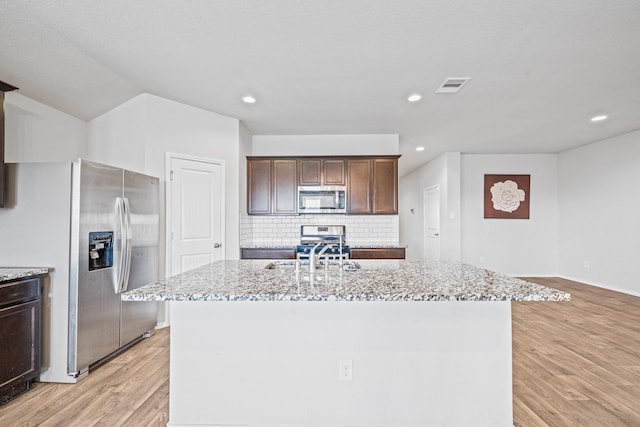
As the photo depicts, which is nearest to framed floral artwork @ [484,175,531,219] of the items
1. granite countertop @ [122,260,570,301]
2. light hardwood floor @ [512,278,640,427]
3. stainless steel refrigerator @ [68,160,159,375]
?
light hardwood floor @ [512,278,640,427]

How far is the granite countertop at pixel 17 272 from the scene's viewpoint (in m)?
2.14

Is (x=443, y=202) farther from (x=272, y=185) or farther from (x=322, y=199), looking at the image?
(x=272, y=185)

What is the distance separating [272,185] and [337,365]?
11.1 ft

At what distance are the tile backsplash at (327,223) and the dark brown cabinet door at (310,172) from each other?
0.58 metres

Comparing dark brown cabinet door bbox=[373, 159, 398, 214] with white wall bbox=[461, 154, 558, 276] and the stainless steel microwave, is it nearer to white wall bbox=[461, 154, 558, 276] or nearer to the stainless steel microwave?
the stainless steel microwave

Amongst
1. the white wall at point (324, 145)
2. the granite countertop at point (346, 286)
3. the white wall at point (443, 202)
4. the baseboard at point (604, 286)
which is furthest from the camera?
the white wall at point (443, 202)

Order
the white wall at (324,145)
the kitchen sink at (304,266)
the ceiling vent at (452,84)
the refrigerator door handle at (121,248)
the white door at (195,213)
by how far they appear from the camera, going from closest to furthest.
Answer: the kitchen sink at (304,266)
the refrigerator door handle at (121,248)
the ceiling vent at (452,84)
the white door at (195,213)
the white wall at (324,145)

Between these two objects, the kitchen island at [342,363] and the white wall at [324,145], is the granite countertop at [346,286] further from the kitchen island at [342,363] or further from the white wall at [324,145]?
Answer: the white wall at [324,145]

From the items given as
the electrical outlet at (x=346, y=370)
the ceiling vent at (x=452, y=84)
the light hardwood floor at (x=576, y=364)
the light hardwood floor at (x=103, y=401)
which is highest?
the ceiling vent at (x=452, y=84)

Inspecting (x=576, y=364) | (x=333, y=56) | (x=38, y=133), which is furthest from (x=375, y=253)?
(x=38, y=133)

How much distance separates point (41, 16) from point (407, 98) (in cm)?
328

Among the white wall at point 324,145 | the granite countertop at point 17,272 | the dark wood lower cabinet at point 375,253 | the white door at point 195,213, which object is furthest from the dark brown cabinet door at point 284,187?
the granite countertop at point 17,272

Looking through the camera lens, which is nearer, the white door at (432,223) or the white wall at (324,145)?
the white wall at (324,145)

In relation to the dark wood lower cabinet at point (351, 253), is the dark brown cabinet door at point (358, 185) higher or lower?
higher
